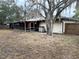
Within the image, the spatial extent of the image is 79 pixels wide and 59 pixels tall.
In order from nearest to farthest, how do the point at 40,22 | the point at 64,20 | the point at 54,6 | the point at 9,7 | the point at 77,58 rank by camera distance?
the point at 77,58
the point at 54,6
the point at 64,20
the point at 40,22
the point at 9,7

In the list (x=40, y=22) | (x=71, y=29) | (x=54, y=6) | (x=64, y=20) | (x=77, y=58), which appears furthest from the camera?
(x=40, y=22)

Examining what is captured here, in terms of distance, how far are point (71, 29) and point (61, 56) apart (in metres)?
12.3

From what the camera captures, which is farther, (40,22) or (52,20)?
(40,22)

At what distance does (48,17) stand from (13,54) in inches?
349

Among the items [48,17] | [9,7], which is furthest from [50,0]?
[9,7]

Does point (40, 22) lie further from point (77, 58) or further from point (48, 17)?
point (77, 58)

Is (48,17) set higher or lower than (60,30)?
higher

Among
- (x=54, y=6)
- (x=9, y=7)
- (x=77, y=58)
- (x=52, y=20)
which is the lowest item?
(x=77, y=58)

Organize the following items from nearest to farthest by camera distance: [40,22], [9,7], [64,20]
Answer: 1. [64,20]
2. [40,22]
3. [9,7]

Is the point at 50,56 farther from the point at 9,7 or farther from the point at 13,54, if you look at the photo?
the point at 9,7

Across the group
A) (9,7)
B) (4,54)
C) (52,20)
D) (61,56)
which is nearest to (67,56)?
(61,56)

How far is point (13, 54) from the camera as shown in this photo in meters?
6.95

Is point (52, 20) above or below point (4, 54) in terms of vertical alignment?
above

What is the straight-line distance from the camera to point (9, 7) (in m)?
27.1
